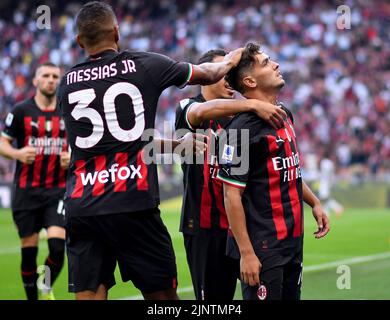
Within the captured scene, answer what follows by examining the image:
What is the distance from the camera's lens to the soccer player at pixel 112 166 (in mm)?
4395

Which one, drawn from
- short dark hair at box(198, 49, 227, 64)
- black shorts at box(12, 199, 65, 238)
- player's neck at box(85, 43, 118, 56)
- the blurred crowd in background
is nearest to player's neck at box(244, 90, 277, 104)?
player's neck at box(85, 43, 118, 56)

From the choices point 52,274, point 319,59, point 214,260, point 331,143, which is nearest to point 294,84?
point 319,59

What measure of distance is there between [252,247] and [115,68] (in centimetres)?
128

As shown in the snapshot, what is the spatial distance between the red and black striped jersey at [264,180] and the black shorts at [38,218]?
153 inches

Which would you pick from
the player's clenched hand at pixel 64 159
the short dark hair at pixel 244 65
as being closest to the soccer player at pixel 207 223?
the short dark hair at pixel 244 65

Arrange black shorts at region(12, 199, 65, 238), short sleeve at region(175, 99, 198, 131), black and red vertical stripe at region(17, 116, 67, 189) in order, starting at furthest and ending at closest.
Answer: black and red vertical stripe at region(17, 116, 67, 189), black shorts at region(12, 199, 65, 238), short sleeve at region(175, 99, 198, 131)

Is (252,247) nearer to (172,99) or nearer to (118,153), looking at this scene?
(118,153)

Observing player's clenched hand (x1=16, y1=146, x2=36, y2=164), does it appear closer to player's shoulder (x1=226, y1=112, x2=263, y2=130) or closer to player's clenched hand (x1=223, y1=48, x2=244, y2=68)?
player's clenched hand (x1=223, y1=48, x2=244, y2=68)

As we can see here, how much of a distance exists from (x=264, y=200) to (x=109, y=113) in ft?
3.32

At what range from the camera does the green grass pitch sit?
8008mm

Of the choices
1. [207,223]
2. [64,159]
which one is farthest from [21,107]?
[207,223]

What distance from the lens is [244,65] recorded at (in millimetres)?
4617

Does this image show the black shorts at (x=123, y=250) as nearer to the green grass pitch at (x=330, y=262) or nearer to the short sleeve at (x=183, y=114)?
the short sleeve at (x=183, y=114)

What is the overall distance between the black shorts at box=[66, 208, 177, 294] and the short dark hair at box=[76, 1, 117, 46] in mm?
1029
